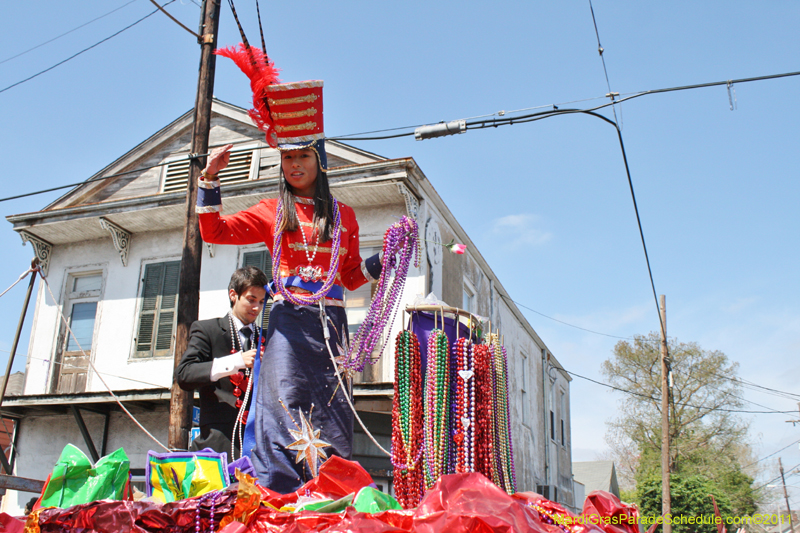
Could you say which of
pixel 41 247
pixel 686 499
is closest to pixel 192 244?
pixel 41 247

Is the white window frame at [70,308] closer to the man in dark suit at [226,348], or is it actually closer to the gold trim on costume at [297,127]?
the man in dark suit at [226,348]

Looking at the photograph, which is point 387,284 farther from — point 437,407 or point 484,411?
point 484,411

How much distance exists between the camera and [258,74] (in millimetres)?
3750

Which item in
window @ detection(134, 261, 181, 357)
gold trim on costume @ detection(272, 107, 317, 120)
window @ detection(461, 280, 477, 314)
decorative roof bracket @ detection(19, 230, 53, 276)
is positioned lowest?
gold trim on costume @ detection(272, 107, 317, 120)

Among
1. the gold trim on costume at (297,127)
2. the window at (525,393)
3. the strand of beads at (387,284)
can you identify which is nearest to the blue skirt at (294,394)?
the strand of beads at (387,284)

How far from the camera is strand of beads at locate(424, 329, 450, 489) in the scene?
11.7ft

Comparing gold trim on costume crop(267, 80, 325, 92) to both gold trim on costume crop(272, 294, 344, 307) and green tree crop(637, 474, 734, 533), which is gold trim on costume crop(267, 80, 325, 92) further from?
green tree crop(637, 474, 734, 533)

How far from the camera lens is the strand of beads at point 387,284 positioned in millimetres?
3721

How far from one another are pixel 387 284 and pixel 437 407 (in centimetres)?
76

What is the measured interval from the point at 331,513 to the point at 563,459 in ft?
72.5

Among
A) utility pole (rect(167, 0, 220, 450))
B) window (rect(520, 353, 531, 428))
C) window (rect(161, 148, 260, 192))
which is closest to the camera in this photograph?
utility pole (rect(167, 0, 220, 450))

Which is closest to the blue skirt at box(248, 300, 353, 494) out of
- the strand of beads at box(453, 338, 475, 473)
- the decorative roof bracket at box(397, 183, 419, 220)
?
the strand of beads at box(453, 338, 475, 473)

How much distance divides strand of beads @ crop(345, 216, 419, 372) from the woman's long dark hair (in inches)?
13.9

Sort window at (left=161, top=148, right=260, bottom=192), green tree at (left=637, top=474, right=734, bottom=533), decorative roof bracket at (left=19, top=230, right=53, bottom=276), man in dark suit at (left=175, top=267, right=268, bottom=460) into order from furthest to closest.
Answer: green tree at (left=637, top=474, right=734, bottom=533) → decorative roof bracket at (left=19, top=230, right=53, bottom=276) → window at (left=161, top=148, right=260, bottom=192) → man in dark suit at (left=175, top=267, right=268, bottom=460)
